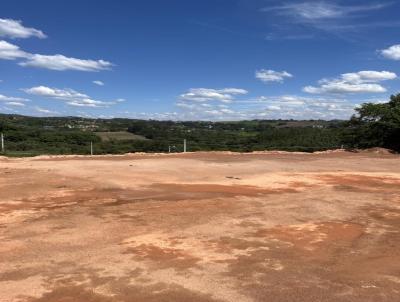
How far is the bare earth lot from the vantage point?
562 centimetres

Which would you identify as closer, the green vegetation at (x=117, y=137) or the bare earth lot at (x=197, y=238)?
the bare earth lot at (x=197, y=238)

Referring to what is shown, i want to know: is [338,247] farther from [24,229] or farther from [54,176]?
[54,176]

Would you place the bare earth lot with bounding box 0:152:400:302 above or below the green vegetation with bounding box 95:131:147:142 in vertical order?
below

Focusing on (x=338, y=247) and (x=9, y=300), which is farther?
(x=338, y=247)

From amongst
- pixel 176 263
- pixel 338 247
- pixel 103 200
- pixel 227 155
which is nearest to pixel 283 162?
pixel 227 155

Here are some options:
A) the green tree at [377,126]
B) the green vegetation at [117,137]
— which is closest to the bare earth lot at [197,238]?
the green tree at [377,126]

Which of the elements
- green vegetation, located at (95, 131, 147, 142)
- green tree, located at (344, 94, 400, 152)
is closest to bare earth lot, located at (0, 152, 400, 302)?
green tree, located at (344, 94, 400, 152)

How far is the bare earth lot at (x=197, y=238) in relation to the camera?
5.62 metres

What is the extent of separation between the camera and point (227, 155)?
24.8 m

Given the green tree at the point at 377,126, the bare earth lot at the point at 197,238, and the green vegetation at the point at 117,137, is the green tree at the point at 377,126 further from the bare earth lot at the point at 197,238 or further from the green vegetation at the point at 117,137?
the green vegetation at the point at 117,137

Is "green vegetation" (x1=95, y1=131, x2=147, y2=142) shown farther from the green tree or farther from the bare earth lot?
the bare earth lot

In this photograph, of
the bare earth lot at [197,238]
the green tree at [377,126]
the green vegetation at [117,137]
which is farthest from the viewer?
the green vegetation at [117,137]

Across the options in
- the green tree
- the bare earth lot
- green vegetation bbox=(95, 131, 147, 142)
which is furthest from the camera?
green vegetation bbox=(95, 131, 147, 142)

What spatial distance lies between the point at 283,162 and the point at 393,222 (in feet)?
40.2
